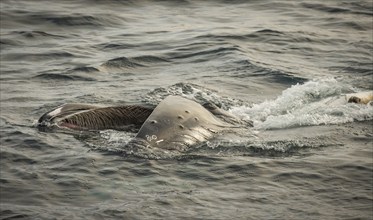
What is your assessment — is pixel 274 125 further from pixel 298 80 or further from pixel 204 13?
pixel 204 13

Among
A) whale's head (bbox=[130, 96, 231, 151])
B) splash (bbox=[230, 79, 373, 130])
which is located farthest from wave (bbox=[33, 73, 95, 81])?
whale's head (bbox=[130, 96, 231, 151])

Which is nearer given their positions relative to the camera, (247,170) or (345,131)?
(247,170)

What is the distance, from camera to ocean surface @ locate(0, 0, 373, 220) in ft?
27.2

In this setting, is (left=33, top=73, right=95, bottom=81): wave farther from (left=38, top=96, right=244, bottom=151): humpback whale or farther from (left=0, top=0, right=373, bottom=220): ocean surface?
(left=38, top=96, right=244, bottom=151): humpback whale

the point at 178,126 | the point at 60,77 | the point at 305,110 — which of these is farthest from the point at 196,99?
the point at 178,126

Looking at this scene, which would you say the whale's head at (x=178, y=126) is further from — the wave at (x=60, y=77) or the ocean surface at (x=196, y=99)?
the wave at (x=60, y=77)

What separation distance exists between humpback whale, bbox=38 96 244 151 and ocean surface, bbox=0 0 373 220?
17 cm

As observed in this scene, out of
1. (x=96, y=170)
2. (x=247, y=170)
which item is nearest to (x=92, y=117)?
(x=96, y=170)

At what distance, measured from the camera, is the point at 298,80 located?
14539 millimetres

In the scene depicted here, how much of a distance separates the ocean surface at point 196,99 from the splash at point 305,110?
4 centimetres

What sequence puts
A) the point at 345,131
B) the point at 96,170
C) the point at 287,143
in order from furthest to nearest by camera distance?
the point at 345,131, the point at 287,143, the point at 96,170

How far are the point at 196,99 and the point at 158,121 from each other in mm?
3657

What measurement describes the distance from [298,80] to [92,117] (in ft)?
17.2

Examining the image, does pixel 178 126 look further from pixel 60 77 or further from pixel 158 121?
pixel 60 77
